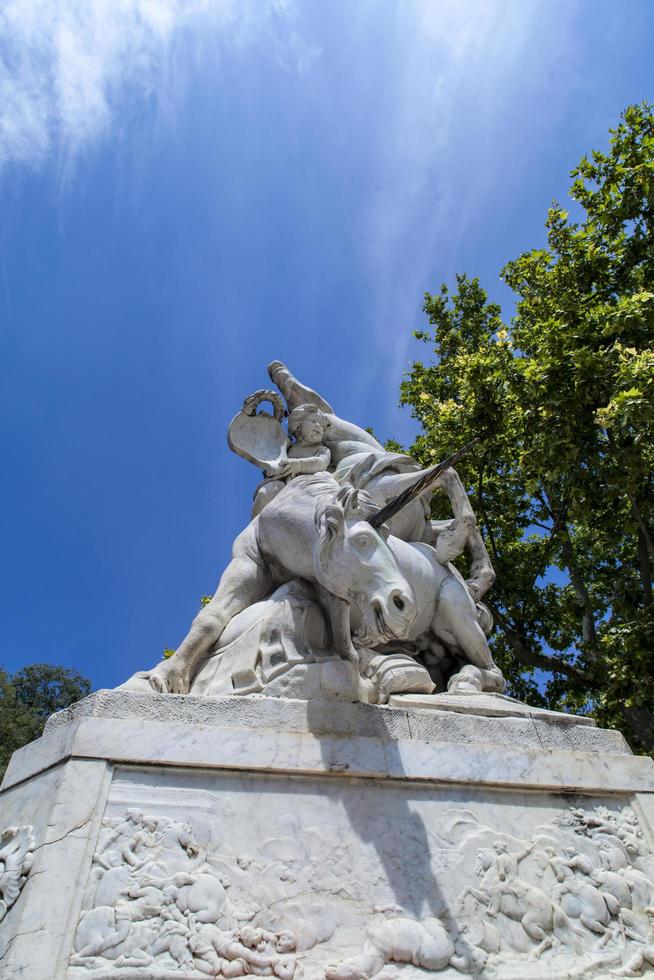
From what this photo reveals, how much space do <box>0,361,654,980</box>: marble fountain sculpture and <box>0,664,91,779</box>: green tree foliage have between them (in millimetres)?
22407

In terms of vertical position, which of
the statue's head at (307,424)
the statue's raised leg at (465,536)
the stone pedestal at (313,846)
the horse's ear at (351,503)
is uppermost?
the statue's head at (307,424)

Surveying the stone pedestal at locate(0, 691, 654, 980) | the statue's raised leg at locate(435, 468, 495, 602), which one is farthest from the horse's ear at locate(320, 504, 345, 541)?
the statue's raised leg at locate(435, 468, 495, 602)

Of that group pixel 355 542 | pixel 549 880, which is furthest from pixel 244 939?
pixel 355 542

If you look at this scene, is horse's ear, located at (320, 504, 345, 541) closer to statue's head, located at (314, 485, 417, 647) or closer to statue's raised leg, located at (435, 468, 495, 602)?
statue's head, located at (314, 485, 417, 647)

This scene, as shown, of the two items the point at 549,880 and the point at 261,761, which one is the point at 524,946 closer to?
the point at 549,880

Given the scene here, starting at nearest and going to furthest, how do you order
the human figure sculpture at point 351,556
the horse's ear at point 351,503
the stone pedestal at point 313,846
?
the stone pedestal at point 313,846, the human figure sculpture at point 351,556, the horse's ear at point 351,503

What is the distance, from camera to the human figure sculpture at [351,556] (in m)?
3.46

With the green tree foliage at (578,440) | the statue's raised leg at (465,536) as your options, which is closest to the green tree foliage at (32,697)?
the green tree foliage at (578,440)

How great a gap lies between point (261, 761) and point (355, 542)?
3.76 ft

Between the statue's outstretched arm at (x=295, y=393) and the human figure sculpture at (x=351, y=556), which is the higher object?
the statue's outstretched arm at (x=295, y=393)

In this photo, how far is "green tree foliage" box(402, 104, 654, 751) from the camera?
29.4 ft

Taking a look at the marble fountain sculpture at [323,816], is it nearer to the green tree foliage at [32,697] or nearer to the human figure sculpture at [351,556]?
the human figure sculpture at [351,556]

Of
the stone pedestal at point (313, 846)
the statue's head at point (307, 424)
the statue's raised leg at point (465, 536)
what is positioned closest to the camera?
the stone pedestal at point (313, 846)

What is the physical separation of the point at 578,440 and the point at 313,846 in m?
7.93
